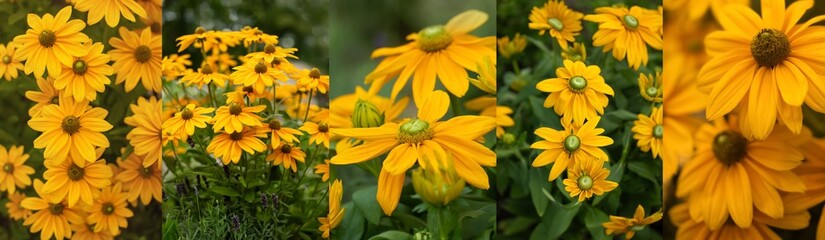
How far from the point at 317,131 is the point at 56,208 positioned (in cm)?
72

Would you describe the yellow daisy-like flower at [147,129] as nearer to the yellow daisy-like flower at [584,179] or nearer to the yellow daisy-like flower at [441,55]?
the yellow daisy-like flower at [441,55]

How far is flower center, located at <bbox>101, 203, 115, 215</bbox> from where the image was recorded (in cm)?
235

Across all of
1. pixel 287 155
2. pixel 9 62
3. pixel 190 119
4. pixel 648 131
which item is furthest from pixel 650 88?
pixel 9 62

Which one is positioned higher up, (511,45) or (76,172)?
(511,45)

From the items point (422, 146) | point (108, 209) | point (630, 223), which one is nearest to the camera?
point (422, 146)

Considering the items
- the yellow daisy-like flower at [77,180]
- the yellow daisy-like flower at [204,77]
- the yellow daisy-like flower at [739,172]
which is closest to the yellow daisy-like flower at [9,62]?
the yellow daisy-like flower at [77,180]

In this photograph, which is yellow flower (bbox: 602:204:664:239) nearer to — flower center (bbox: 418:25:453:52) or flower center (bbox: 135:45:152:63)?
flower center (bbox: 418:25:453:52)

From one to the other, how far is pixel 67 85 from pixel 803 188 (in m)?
1.80

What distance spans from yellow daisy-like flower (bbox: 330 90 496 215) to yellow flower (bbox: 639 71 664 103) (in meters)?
0.38

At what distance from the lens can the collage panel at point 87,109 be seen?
2.32 m

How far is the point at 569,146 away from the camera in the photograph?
87.3 inches

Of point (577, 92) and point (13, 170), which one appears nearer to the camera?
point (577, 92)

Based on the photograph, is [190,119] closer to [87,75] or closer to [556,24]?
[87,75]

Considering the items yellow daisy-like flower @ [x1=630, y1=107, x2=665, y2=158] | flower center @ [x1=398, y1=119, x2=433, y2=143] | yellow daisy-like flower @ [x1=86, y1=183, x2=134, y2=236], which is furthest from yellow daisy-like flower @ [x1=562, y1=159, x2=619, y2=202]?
yellow daisy-like flower @ [x1=86, y1=183, x2=134, y2=236]
